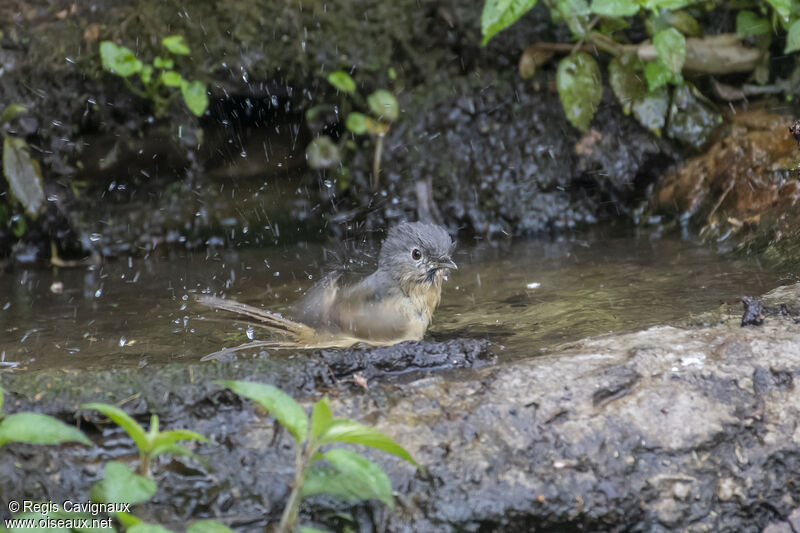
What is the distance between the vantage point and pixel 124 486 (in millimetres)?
1825

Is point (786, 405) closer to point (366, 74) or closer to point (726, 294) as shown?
point (726, 294)

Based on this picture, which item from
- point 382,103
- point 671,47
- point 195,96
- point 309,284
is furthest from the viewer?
point 382,103

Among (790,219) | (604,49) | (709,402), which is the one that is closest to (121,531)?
(709,402)

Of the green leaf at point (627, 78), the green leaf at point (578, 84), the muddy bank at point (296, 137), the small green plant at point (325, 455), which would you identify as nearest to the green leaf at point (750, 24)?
the green leaf at point (627, 78)

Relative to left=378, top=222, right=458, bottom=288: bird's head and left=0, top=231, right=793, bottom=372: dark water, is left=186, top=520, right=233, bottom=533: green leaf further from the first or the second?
left=378, top=222, right=458, bottom=288: bird's head

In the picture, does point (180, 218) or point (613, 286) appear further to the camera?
point (180, 218)

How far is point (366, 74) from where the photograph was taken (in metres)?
5.62

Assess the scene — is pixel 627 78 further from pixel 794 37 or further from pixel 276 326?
pixel 276 326

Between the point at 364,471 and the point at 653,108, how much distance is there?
4211mm

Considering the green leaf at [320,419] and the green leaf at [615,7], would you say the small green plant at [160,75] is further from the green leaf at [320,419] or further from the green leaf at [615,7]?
the green leaf at [320,419]

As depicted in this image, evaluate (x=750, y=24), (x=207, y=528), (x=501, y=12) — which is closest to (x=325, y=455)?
(x=207, y=528)

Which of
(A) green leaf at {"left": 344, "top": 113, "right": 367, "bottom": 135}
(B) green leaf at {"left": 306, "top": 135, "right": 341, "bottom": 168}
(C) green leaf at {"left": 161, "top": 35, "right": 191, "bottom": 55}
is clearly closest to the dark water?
(B) green leaf at {"left": 306, "top": 135, "right": 341, "bottom": 168}

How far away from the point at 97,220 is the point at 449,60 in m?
2.72

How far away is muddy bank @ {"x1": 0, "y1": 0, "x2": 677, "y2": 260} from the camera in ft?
17.6
